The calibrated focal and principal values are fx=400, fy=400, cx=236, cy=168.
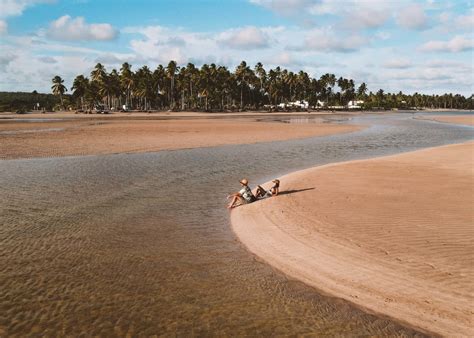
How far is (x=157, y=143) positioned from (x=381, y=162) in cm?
1877

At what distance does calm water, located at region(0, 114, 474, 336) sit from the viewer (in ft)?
21.5

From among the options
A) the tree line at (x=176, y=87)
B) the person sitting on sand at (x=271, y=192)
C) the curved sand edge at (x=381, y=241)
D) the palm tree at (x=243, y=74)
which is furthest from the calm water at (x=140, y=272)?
the palm tree at (x=243, y=74)

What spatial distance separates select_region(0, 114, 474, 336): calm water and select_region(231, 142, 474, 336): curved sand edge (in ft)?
1.60

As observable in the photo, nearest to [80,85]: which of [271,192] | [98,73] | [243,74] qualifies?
[98,73]

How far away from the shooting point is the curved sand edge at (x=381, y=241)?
7.05 meters

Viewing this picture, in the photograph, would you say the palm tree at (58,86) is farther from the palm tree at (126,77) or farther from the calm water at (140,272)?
the calm water at (140,272)

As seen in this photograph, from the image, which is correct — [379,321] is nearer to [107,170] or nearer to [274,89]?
[107,170]

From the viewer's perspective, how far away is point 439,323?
6473 millimetres

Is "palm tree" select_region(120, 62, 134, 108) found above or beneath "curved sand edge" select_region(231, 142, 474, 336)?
above

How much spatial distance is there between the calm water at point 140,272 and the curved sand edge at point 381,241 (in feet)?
1.60

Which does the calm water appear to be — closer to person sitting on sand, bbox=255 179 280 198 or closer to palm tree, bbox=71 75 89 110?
person sitting on sand, bbox=255 179 280 198

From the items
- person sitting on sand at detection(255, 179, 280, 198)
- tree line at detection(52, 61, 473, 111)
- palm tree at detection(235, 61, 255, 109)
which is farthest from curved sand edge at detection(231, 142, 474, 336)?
palm tree at detection(235, 61, 255, 109)

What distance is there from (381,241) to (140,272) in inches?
220

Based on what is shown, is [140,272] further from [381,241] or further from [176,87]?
[176,87]
